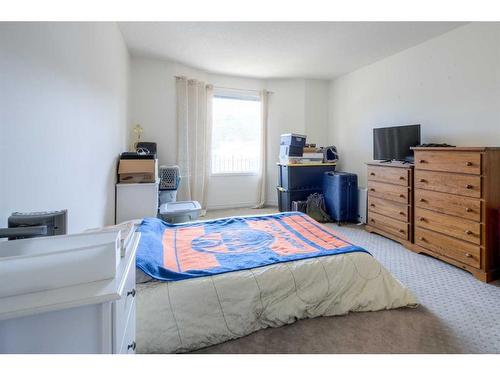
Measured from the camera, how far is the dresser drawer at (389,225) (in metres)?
3.06

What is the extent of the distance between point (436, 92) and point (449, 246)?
1852mm

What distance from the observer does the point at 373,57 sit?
12.5 ft

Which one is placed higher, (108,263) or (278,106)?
(278,106)

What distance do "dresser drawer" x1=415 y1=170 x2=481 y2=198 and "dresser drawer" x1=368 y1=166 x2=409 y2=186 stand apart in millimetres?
160

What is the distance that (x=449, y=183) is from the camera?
8.18ft

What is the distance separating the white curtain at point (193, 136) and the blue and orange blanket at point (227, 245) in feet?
7.11

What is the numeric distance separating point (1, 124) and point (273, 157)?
14.3ft

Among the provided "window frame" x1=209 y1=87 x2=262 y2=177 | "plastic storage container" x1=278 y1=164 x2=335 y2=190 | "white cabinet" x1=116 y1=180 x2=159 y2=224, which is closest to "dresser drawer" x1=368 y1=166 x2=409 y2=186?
"plastic storage container" x1=278 y1=164 x2=335 y2=190

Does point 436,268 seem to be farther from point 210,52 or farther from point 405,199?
point 210,52

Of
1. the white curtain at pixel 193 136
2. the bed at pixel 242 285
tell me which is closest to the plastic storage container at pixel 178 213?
the bed at pixel 242 285

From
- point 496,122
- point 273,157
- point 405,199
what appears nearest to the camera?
point 496,122

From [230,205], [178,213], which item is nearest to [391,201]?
[178,213]

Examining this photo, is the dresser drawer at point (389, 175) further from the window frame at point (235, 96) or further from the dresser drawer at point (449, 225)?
the window frame at point (235, 96)
